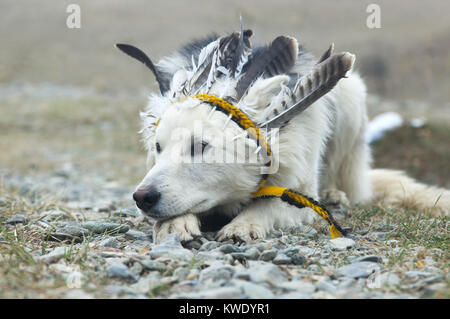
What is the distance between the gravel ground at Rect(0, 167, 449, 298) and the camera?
2.21m

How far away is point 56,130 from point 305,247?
9613mm

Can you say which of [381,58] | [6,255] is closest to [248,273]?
[6,255]

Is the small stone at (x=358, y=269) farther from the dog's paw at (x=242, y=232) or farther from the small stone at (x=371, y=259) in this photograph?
the dog's paw at (x=242, y=232)

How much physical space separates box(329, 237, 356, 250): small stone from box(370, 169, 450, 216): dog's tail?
1.43 m

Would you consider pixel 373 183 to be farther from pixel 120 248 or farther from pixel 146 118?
pixel 120 248

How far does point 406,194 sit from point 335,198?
730mm

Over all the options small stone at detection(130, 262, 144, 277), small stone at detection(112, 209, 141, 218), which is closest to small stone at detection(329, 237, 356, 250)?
small stone at detection(130, 262, 144, 277)

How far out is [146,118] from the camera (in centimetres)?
374

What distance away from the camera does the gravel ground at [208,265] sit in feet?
7.25

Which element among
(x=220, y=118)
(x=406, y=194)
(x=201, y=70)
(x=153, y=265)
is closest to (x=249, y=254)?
(x=153, y=265)

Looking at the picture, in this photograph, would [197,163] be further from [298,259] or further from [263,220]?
[298,259]

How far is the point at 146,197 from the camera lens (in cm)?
290

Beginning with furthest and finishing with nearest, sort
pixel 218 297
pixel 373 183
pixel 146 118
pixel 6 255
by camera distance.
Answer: pixel 373 183
pixel 146 118
pixel 6 255
pixel 218 297

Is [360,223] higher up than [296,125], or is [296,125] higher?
[296,125]
